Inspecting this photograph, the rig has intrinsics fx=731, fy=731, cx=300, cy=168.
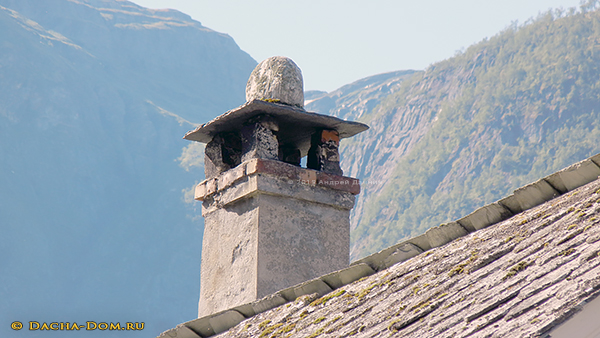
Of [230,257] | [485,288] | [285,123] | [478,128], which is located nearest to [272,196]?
[230,257]

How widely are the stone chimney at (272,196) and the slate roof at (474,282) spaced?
70 centimetres

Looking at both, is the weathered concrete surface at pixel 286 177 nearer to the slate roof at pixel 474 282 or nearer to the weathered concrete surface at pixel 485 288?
the slate roof at pixel 474 282

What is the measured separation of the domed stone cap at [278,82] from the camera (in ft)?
16.5

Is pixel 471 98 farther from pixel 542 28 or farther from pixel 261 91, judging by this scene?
pixel 261 91

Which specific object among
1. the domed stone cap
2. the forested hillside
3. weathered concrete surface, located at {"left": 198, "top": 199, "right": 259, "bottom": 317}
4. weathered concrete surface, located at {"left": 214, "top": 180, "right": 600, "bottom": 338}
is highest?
the forested hillside

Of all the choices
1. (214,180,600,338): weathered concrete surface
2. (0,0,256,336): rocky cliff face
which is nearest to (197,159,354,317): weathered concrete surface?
(214,180,600,338): weathered concrete surface

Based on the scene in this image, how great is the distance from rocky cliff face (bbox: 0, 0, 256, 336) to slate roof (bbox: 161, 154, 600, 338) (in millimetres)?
64091

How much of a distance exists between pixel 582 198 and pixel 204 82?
116 metres

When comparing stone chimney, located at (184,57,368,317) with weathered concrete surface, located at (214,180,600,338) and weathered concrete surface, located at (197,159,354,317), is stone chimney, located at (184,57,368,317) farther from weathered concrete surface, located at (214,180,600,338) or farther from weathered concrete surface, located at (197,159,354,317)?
weathered concrete surface, located at (214,180,600,338)

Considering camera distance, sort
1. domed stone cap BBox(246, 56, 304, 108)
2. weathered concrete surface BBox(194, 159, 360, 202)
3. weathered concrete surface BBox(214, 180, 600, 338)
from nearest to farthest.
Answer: weathered concrete surface BBox(214, 180, 600, 338) < weathered concrete surface BBox(194, 159, 360, 202) < domed stone cap BBox(246, 56, 304, 108)

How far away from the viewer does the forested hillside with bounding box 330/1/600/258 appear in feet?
218

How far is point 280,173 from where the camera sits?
4438mm

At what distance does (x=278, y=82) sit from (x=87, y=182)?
264 ft

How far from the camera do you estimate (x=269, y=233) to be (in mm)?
4305
